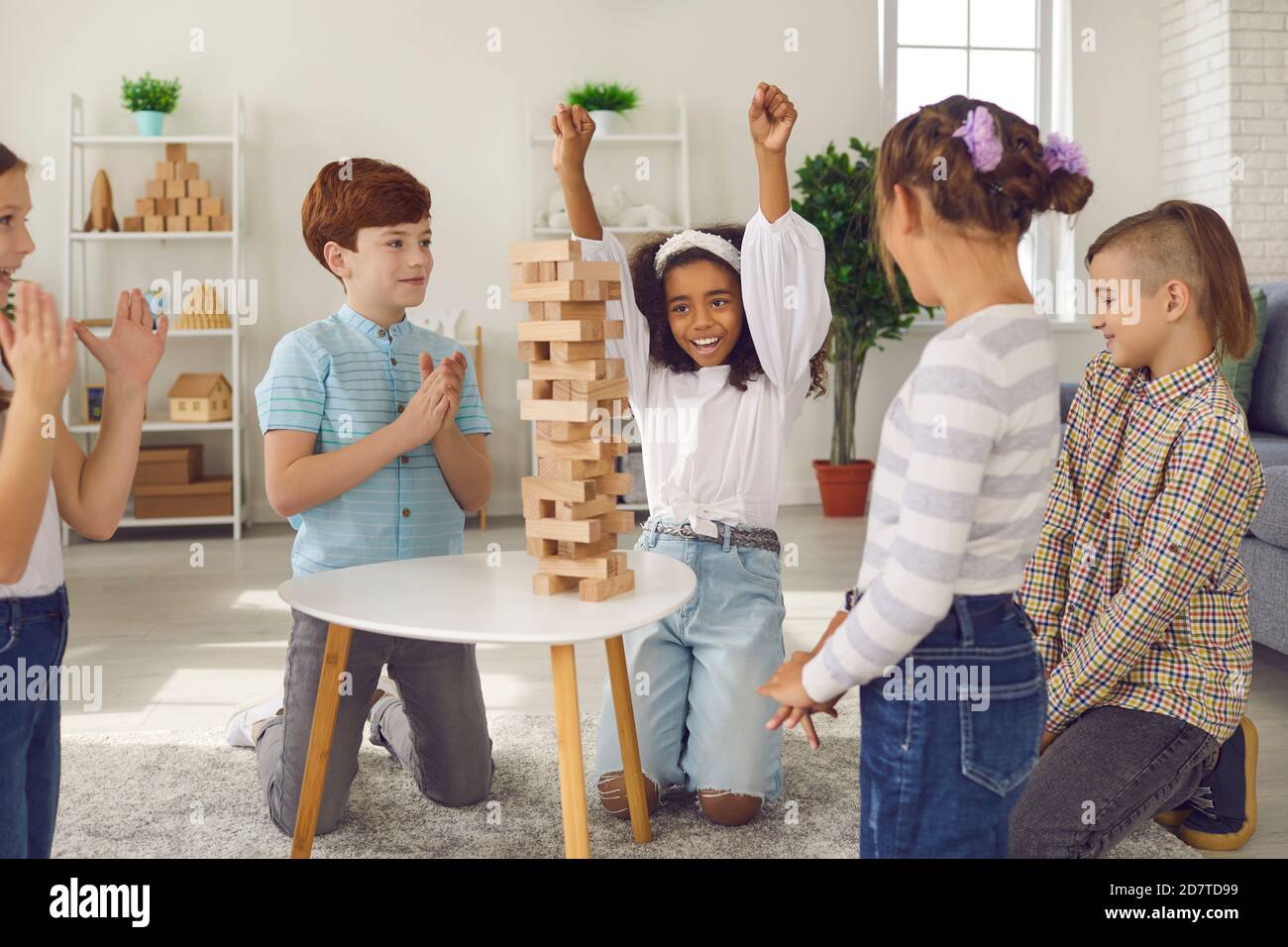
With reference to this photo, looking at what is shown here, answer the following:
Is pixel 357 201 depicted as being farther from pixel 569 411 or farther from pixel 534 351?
pixel 569 411

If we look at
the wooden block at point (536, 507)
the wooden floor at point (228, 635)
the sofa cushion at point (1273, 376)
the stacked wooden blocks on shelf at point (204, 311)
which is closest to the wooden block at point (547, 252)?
the wooden block at point (536, 507)

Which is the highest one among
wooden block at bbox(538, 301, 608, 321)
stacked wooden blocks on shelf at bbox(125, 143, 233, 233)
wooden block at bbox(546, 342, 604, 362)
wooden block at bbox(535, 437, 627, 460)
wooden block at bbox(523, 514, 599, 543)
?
stacked wooden blocks on shelf at bbox(125, 143, 233, 233)

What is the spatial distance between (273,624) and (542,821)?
1681 millimetres

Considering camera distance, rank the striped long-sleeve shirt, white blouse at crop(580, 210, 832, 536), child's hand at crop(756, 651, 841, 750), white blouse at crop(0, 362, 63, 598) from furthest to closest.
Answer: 1. white blouse at crop(580, 210, 832, 536)
2. white blouse at crop(0, 362, 63, 598)
3. child's hand at crop(756, 651, 841, 750)
4. the striped long-sleeve shirt

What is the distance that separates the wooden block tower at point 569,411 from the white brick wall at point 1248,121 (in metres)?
4.36

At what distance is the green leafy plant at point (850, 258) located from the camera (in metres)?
4.98

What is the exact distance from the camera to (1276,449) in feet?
10.2

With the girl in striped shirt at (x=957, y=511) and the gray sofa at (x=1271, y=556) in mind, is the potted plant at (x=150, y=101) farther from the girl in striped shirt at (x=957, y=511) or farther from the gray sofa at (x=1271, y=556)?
the girl in striped shirt at (x=957, y=511)

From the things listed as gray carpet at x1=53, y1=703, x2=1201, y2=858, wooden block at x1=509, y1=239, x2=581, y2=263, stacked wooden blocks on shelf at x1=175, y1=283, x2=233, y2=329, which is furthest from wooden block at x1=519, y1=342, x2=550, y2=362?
stacked wooden blocks on shelf at x1=175, y1=283, x2=233, y2=329

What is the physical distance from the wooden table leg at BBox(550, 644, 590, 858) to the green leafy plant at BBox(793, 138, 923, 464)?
3643 millimetres

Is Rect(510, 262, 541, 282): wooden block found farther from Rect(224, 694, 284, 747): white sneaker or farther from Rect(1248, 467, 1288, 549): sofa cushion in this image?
Rect(1248, 467, 1288, 549): sofa cushion

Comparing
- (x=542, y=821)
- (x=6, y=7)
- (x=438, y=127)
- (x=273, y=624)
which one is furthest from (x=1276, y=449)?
(x=6, y=7)

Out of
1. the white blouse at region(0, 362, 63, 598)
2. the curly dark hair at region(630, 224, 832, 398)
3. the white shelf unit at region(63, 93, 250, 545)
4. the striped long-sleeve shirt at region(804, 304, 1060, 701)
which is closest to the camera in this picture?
the striped long-sleeve shirt at region(804, 304, 1060, 701)

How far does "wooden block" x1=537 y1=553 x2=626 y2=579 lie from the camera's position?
→ 1562 mm
